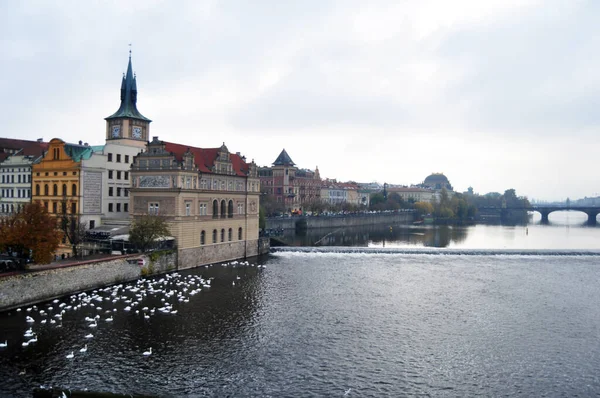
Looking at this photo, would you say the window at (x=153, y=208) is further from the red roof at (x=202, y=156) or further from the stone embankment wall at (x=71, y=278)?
the stone embankment wall at (x=71, y=278)

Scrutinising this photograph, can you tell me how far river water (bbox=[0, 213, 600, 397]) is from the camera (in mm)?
24906

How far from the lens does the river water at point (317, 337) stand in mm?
24906

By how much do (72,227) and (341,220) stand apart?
288 ft

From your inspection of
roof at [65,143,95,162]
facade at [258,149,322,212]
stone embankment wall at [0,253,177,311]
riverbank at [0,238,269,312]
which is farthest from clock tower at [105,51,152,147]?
facade at [258,149,322,212]

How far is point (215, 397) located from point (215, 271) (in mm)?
31432

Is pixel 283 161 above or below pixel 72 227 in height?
above

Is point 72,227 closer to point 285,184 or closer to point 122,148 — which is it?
point 122,148

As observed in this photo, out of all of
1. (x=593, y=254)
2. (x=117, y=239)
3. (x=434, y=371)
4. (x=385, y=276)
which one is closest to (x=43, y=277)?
(x=117, y=239)

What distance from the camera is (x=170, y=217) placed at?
5362 cm

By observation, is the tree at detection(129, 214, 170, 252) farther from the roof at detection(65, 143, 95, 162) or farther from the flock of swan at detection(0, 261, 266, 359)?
the roof at detection(65, 143, 95, 162)

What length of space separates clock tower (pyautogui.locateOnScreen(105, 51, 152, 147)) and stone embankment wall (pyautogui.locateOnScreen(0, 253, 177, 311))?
73.6ft

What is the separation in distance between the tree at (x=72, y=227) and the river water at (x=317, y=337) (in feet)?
30.8

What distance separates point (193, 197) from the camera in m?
55.5

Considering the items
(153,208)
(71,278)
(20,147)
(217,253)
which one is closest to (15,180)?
(20,147)
